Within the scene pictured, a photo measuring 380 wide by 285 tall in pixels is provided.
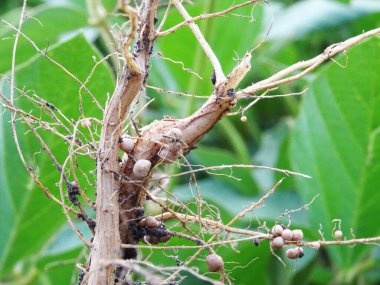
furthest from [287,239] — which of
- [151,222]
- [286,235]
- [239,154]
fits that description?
[239,154]

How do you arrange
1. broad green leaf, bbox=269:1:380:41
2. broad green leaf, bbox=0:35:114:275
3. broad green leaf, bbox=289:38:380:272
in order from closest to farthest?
broad green leaf, bbox=0:35:114:275
broad green leaf, bbox=289:38:380:272
broad green leaf, bbox=269:1:380:41

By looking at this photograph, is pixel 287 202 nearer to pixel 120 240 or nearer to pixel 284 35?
pixel 284 35

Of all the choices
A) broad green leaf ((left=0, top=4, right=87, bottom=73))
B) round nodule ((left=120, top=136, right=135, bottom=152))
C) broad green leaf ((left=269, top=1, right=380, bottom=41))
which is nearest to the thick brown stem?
round nodule ((left=120, top=136, right=135, bottom=152))

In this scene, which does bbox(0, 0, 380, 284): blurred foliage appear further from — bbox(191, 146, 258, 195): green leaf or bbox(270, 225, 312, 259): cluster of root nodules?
bbox(270, 225, 312, 259): cluster of root nodules

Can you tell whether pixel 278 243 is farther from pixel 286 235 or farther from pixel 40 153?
pixel 40 153

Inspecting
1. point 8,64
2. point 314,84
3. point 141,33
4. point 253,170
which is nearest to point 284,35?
point 253,170

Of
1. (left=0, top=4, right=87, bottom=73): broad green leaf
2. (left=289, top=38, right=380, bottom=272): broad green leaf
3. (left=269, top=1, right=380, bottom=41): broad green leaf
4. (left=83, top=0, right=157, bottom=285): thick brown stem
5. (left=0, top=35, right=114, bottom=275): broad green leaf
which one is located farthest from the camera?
(left=269, top=1, right=380, bottom=41): broad green leaf
